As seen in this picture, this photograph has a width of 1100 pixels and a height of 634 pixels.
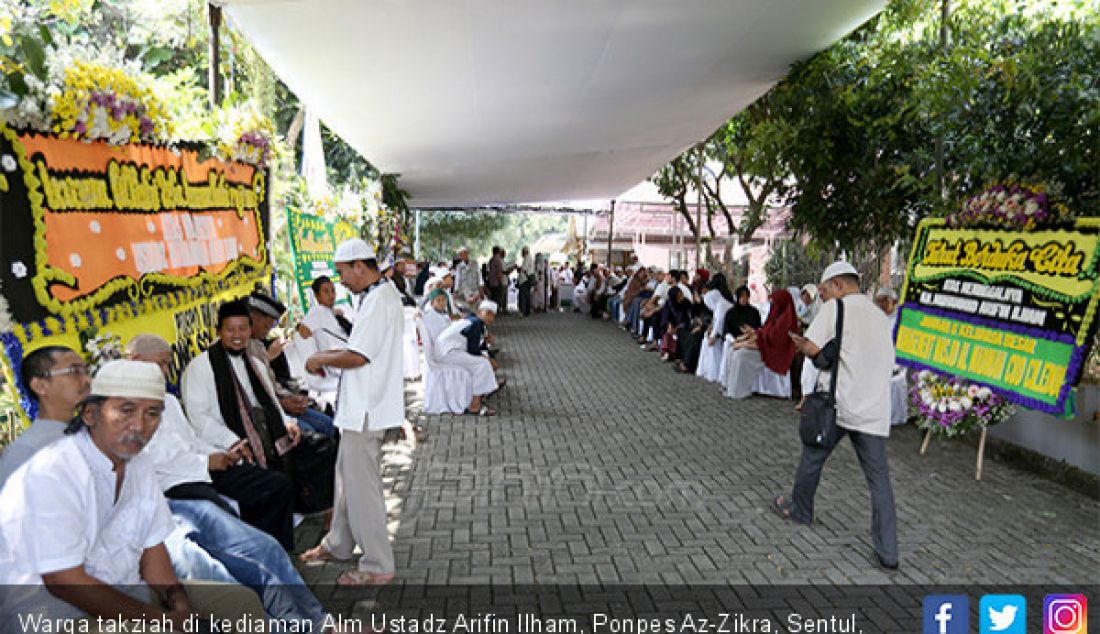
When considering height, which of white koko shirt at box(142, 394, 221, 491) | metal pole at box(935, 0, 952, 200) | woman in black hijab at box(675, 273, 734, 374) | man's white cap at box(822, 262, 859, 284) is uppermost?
metal pole at box(935, 0, 952, 200)

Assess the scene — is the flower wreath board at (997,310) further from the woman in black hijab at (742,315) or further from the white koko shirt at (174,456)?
the white koko shirt at (174,456)

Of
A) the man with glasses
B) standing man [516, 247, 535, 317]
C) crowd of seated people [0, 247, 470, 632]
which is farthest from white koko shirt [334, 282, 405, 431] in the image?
standing man [516, 247, 535, 317]

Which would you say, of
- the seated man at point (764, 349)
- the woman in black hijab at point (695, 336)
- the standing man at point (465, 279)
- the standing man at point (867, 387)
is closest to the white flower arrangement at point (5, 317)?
the standing man at point (867, 387)

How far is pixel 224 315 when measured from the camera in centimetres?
392

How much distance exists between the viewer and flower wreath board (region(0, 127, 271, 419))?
2611 millimetres

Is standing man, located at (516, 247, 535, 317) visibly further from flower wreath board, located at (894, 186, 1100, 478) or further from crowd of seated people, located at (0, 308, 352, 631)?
crowd of seated people, located at (0, 308, 352, 631)

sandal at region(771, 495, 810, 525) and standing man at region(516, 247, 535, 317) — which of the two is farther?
standing man at region(516, 247, 535, 317)

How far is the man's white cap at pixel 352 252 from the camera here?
3.66 meters

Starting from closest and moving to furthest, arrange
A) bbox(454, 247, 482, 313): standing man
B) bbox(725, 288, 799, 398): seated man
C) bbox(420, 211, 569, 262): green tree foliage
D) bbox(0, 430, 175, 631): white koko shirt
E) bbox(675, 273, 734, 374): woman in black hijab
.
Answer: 1. bbox(0, 430, 175, 631): white koko shirt
2. bbox(725, 288, 799, 398): seated man
3. bbox(675, 273, 734, 374): woman in black hijab
4. bbox(454, 247, 482, 313): standing man
5. bbox(420, 211, 569, 262): green tree foliage

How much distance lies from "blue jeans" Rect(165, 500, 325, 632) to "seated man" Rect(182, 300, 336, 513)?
58 centimetres

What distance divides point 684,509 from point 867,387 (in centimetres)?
145

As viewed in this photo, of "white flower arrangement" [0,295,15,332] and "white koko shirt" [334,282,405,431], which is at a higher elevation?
"white flower arrangement" [0,295,15,332]

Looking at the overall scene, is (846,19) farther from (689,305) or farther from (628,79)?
(689,305)

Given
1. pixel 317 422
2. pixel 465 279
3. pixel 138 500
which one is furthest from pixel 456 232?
pixel 138 500
